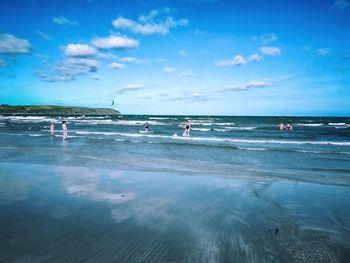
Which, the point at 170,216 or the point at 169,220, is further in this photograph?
the point at 170,216

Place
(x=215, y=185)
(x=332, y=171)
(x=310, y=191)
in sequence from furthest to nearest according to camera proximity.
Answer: (x=332, y=171) < (x=215, y=185) < (x=310, y=191)

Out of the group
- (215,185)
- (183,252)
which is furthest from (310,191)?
(183,252)

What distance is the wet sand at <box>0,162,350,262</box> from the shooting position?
14.4 ft

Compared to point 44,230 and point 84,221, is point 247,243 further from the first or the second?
point 44,230

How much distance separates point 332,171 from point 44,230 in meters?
12.0

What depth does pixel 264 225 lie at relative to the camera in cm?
564

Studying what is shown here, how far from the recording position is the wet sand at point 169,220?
4.39 m

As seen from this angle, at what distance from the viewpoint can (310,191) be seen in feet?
28.5

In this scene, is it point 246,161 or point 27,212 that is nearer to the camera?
point 27,212

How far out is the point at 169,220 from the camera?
5867 mm

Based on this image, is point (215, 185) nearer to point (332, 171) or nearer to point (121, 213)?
point (121, 213)

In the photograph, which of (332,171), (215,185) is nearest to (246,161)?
(332,171)

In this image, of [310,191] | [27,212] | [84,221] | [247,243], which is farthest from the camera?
[310,191]

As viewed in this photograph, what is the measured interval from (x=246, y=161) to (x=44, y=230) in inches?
479
